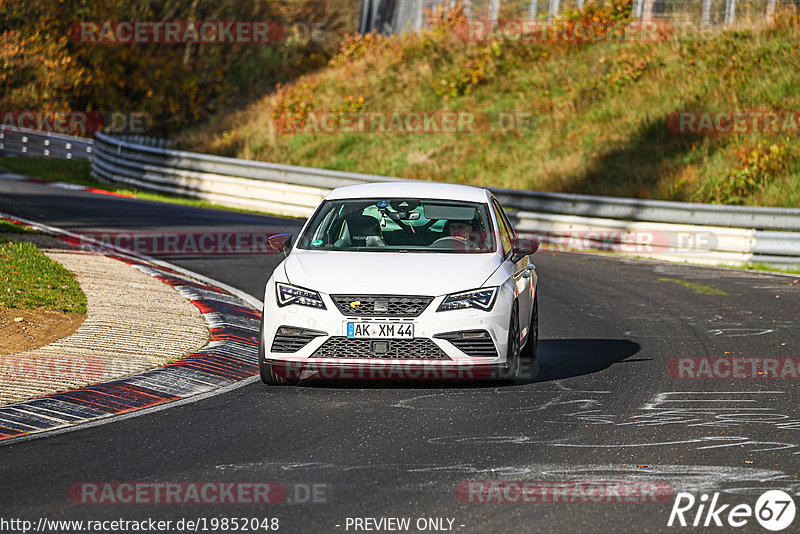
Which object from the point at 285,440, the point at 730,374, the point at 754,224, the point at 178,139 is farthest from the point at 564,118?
the point at 285,440

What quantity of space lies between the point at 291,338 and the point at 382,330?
0.73 m

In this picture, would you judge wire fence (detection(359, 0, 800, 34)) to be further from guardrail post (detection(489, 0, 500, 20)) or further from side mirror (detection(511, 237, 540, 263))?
side mirror (detection(511, 237, 540, 263))

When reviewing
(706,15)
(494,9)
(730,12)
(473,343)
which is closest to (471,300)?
(473,343)

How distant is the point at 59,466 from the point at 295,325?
260 cm

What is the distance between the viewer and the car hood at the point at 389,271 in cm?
908

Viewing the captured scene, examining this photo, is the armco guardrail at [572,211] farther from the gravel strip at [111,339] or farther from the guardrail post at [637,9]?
the guardrail post at [637,9]

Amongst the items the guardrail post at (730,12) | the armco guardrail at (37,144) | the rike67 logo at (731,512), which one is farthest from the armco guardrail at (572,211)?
the rike67 logo at (731,512)

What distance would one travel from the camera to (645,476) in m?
6.73

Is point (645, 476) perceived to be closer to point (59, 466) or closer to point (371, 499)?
point (371, 499)

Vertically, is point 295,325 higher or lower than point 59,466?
higher

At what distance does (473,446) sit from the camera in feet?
24.6

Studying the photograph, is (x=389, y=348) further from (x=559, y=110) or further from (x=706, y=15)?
(x=706, y=15)

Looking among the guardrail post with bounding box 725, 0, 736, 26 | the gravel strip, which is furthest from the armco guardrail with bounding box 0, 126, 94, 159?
the gravel strip

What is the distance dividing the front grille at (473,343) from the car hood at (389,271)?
0.34m
